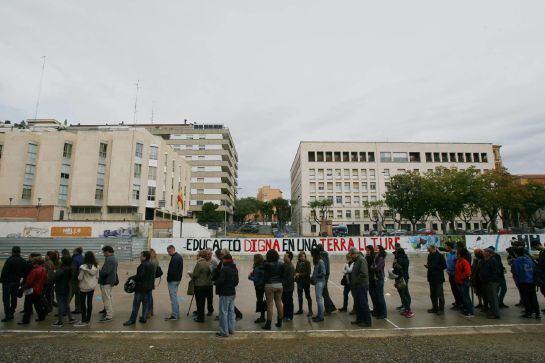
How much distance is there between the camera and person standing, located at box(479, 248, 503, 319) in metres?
7.94

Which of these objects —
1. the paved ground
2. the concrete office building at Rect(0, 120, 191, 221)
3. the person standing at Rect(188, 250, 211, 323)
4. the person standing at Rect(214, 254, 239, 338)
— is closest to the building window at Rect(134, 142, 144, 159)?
the concrete office building at Rect(0, 120, 191, 221)

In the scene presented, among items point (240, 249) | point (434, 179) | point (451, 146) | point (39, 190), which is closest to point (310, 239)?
point (240, 249)

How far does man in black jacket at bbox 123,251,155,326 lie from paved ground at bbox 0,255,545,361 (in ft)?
0.90

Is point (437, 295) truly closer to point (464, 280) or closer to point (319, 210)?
point (464, 280)

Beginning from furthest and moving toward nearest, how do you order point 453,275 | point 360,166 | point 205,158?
1. point 205,158
2. point 360,166
3. point 453,275

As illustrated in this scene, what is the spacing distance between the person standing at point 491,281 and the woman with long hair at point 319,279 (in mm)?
4152

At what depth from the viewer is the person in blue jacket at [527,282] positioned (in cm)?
784

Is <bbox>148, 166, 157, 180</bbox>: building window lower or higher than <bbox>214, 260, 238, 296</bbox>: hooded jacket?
higher

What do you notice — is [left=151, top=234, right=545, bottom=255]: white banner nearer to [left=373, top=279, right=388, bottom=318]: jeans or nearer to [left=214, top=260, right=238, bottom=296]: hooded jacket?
[left=373, top=279, right=388, bottom=318]: jeans

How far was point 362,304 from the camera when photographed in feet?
24.8

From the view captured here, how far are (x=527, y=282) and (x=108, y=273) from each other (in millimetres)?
10508

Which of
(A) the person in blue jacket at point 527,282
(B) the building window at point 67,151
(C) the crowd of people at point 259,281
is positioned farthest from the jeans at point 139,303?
(B) the building window at point 67,151

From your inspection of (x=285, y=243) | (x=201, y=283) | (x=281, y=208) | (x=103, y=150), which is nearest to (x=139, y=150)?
(x=103, y=150)

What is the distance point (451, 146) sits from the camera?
76312 mm
